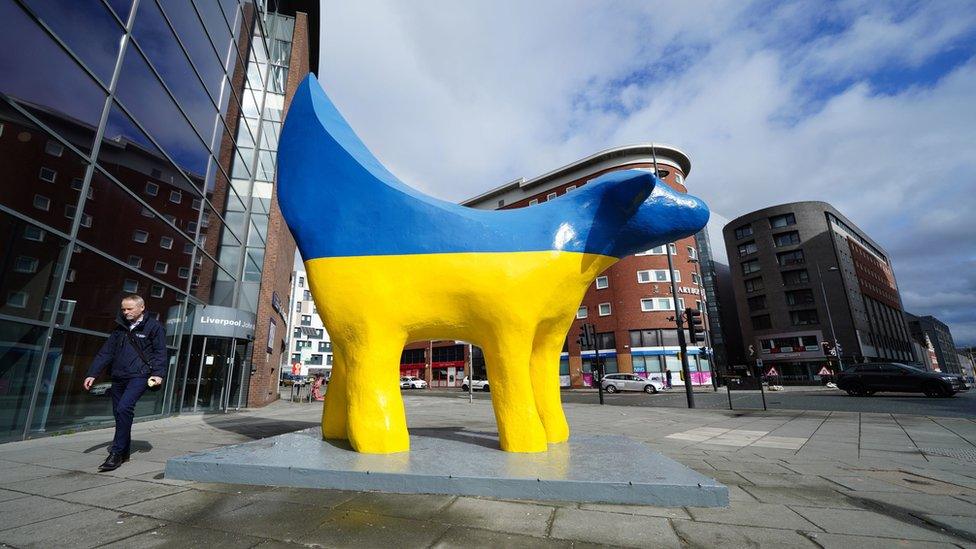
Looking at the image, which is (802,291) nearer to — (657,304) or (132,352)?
(657,304)

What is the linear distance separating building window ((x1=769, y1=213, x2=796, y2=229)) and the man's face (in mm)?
57130

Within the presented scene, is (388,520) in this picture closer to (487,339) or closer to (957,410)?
(487,339)

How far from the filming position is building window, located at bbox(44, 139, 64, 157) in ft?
23.1

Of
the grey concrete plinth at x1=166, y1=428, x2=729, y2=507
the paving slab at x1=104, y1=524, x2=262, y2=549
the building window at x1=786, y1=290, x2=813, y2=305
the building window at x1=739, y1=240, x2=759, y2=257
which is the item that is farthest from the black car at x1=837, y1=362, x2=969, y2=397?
the building window at x1=739, y1=240, x2=759, y2=257

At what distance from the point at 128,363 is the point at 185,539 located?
2847 millimetres

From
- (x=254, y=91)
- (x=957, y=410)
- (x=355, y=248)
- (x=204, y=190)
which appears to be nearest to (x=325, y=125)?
(x=355, y=248)

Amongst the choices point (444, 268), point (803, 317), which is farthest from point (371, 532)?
point (803, 317)

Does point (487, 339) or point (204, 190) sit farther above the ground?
point (204, 190)

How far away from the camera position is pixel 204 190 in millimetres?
12820

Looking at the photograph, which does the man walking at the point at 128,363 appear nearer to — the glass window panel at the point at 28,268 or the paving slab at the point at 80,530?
the paving slab at the point at 80,530

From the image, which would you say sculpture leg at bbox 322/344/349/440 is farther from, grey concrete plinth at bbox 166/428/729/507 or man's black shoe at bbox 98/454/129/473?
man's black shoe at bbox 98/454/129/473

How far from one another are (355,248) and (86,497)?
303 cm

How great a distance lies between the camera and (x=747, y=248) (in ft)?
164

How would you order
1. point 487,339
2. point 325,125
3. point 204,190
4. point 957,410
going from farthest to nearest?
point 204,190 → point 957,410 → point 325,125 → point 487,339
